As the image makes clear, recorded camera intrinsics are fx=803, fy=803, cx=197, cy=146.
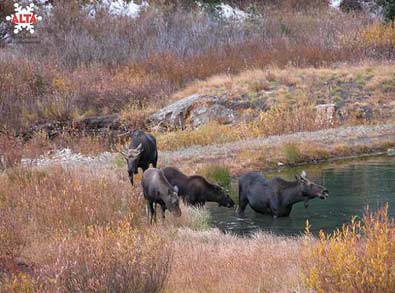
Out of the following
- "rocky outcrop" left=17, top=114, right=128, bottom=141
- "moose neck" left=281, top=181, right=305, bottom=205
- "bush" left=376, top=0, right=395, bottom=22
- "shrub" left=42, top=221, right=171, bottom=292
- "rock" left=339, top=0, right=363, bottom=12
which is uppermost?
"rock" left=339, top=0, right=363, bottom=12

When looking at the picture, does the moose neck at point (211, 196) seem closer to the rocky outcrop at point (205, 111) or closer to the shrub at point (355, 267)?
the shrub at point (355, 267)

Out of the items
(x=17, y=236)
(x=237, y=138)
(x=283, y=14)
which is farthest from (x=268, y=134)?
(x=283, y=14)

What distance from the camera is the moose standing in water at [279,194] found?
17.2 m

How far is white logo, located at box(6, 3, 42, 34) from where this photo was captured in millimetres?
45719

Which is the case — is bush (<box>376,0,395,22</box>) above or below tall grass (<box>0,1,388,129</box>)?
above

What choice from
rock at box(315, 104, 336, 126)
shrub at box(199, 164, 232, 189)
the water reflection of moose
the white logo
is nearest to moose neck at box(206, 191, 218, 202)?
the water reflection of moose

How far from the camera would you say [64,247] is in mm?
Answer: 9578

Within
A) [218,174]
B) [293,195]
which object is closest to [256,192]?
[293,195]

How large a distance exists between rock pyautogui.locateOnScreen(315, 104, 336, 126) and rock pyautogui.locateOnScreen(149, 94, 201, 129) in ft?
17.4

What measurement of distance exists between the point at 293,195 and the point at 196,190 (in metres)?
2.23

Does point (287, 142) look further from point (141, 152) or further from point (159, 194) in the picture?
point (159, 194)

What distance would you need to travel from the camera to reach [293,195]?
17250mm

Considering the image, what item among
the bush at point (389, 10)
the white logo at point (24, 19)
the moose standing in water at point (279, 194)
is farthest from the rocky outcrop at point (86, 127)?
the bush at point (389, 10)

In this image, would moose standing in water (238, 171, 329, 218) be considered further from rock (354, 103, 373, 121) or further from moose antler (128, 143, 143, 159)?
rock (354, 103, 373, 121)
